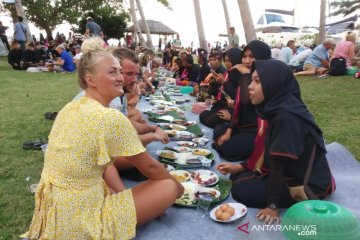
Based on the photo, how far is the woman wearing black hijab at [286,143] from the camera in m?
2.31

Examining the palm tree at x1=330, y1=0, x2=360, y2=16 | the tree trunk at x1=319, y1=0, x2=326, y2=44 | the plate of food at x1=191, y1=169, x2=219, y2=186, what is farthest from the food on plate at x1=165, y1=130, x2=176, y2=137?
the palm tree at x1=330, y1=0, x2=360, y2=16

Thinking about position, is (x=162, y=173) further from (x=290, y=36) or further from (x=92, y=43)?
(x=290, y=36)

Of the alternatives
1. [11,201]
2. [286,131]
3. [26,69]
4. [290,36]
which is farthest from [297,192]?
[290,36]

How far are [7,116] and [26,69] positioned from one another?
9277 millimetres

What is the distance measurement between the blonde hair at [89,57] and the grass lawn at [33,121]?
4.29 feet

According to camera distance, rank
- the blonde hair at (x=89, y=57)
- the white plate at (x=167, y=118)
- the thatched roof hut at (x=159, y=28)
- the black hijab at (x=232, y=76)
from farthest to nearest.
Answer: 1. the thatched roof hut at (x=159, y=28)
2. the white plate at (x=167, y=118)
3. the black hijab at (x=232, y=76)
4. the blonde hair at (x=89, y=57)

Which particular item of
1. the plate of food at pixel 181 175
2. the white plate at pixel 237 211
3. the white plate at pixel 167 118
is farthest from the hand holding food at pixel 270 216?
the white plate at pixel 167 118

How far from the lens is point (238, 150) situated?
3.77m

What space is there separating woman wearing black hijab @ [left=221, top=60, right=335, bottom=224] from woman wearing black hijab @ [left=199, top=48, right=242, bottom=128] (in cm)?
195

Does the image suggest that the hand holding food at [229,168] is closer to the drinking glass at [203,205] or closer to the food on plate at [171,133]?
the drinking glass at [203,205]

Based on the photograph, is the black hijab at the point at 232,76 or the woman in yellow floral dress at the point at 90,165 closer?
the woman in yellow floral dress at the point at 90,165

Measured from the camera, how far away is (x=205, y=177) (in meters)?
3.13

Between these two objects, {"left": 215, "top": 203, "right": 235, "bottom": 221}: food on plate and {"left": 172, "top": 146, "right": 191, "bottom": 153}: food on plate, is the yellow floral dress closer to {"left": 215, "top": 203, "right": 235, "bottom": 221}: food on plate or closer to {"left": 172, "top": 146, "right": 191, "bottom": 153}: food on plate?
{"left": 215, "top": 203, "right": 235, "bottom": 221}: food on plate

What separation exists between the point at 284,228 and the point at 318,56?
10283 mm
